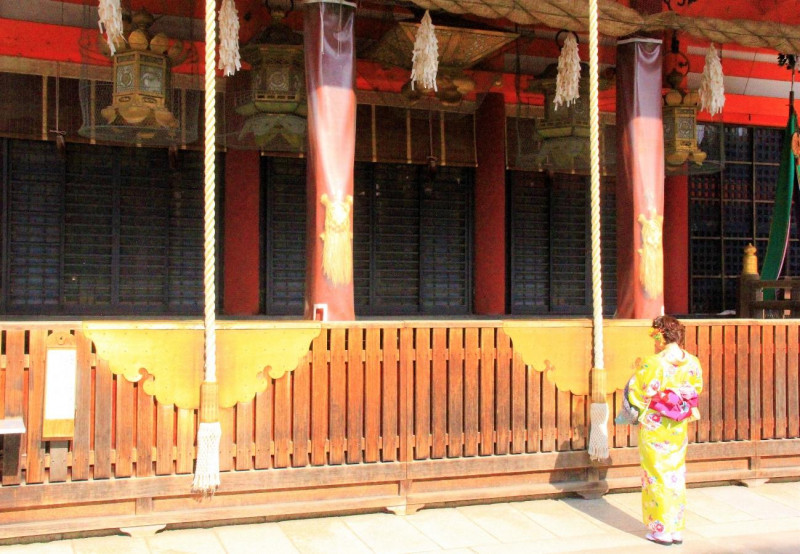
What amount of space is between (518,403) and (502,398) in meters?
0.13

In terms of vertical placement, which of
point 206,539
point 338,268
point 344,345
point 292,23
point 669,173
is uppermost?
point 292,23

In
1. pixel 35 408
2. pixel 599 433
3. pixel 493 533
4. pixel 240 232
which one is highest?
pixel 240 232

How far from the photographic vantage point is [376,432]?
5223 millimetres

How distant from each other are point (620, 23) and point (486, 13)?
1208mm

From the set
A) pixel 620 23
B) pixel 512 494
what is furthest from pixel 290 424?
pixel 620 23

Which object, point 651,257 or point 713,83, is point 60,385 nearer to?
point 651,257

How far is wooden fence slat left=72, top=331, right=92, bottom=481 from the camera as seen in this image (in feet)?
14.9

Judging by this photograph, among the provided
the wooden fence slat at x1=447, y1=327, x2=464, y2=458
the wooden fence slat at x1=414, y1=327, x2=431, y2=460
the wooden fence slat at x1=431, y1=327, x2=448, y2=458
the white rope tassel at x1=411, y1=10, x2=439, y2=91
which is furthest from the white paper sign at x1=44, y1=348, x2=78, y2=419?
the white rope tassel at x1=411, y1=10, x2=439, y2=91

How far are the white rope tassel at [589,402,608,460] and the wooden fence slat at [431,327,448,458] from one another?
1.00 meters

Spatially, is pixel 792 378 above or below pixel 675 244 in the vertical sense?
below

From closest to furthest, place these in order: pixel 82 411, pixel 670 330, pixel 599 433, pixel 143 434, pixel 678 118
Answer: pixel 82 411 < pixel 143 434 < pixel 670 330 < pixel 599 433 < pixel 678 118

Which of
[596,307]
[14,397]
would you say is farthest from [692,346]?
[14,397]

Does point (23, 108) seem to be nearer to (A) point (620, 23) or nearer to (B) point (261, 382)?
(B) point (261, 382)

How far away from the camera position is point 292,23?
27.3ft
